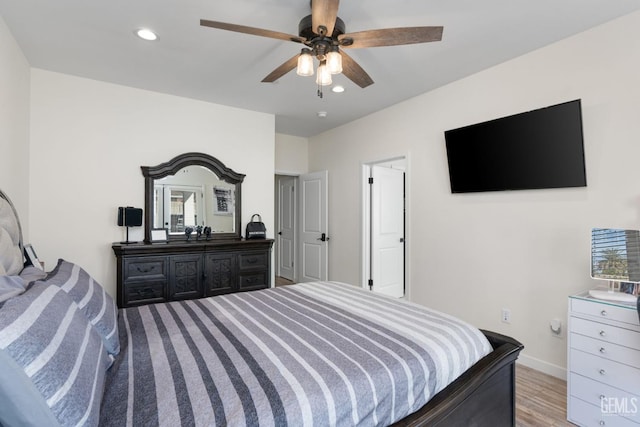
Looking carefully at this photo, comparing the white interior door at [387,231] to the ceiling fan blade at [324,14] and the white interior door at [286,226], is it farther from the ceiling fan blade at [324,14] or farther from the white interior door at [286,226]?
the ceiling fan blade at [324,14]

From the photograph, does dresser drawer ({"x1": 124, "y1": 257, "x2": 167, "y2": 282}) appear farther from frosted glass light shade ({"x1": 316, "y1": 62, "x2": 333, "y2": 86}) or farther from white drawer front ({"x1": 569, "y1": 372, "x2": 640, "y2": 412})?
white drawer front ({"x1": 569, "y1": 372, "x2": 640, "y2": 412})

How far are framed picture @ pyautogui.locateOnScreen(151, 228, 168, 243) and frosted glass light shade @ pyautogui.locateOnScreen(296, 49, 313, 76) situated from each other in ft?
8.16

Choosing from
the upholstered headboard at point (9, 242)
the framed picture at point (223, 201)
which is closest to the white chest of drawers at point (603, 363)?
the upholstered headboard at point (9, 242)

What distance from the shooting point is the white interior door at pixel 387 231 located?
4520mm

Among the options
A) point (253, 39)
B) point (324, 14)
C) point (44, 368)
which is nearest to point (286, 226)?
point (253, 39)

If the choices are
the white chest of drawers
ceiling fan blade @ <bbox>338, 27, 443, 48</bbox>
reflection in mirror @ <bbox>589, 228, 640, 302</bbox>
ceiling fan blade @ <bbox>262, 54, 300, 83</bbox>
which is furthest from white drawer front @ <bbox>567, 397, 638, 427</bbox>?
ceiling fan blade @ <bbox>262, 54, 300, 83</bbox>

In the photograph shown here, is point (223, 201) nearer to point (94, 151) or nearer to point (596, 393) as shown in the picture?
point (94, 151)

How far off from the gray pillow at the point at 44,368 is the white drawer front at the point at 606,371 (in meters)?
2.63

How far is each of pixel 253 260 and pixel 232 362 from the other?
2.62 metres

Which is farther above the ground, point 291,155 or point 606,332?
point 291,155

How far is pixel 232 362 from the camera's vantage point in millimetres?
1220

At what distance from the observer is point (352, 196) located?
467 centimetres

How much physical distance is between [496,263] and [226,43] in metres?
3.09

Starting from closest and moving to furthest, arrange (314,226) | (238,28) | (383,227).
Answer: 1. (238,28)
2. (383,227)
3. (314,226)
